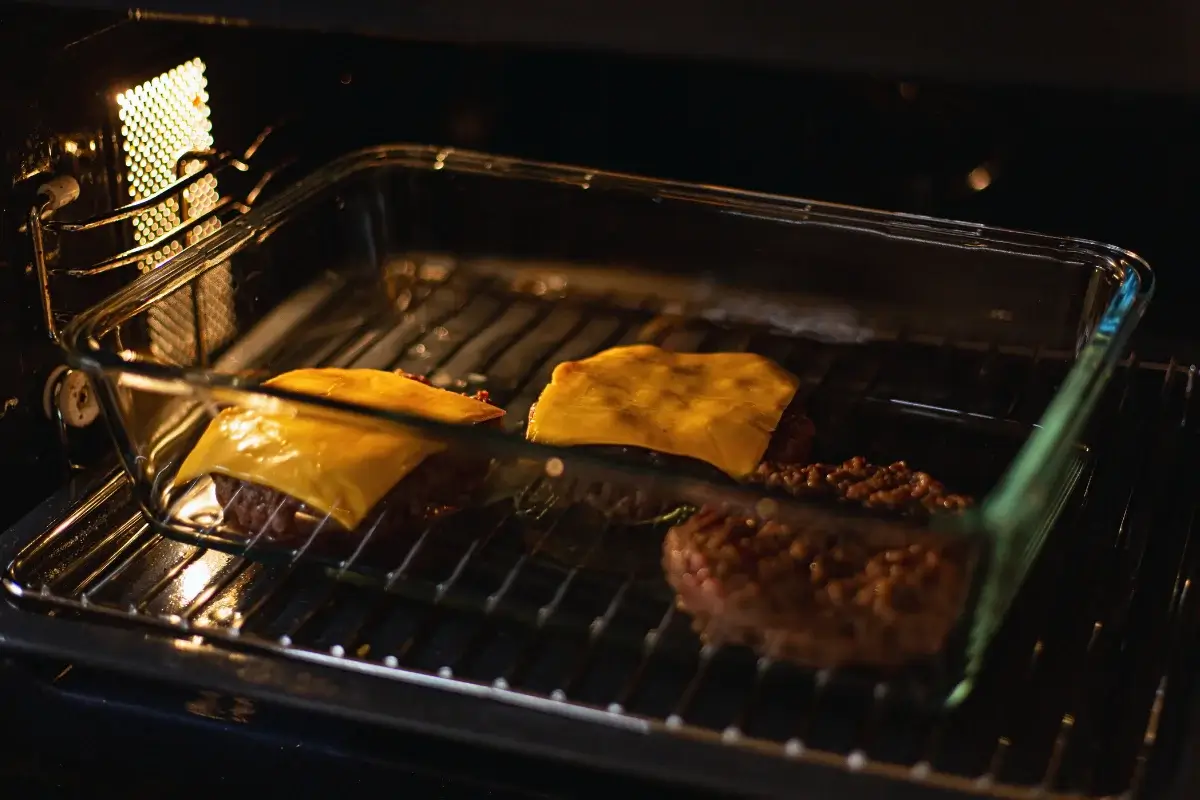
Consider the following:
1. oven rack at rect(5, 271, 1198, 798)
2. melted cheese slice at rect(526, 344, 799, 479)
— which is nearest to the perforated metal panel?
oven rack at rect(5, 271, 1198, 798)

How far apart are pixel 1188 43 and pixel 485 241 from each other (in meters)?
0.65

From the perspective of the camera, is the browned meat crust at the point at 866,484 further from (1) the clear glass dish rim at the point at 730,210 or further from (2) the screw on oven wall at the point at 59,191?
(2) the screw on oven wall at the point at 59,191

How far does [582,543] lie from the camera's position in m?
0.86

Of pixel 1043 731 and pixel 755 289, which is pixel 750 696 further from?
pixel 755 289

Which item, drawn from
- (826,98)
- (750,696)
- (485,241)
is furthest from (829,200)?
(750,696)

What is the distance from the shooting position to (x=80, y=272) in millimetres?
894

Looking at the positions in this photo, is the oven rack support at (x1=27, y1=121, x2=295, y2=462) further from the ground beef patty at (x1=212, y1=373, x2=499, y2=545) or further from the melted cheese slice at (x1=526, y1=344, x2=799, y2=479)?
the melted cheese slice at (x1=526, y1=344, x2=799, y2=479)

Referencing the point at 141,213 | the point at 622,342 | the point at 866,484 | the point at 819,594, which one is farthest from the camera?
the point at 622,342

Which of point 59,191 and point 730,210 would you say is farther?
point 730,210

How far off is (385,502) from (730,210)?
348 millimetres

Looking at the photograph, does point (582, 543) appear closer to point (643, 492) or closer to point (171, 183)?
point (643, 492)

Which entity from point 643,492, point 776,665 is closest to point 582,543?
point 643,492

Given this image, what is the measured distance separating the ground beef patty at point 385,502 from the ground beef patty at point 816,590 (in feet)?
0.51

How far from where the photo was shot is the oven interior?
2.35 ft
